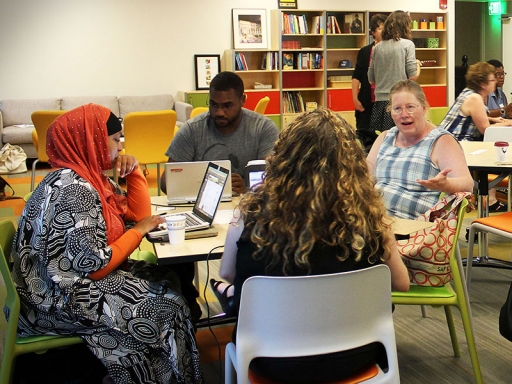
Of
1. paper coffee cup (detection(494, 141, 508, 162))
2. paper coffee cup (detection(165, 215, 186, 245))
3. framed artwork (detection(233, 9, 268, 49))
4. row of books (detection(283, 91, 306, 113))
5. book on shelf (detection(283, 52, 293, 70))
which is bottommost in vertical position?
paper coffee cup (detection(165, 215, 186, 245))

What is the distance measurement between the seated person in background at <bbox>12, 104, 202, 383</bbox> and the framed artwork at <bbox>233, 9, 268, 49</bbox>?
7.75 metres

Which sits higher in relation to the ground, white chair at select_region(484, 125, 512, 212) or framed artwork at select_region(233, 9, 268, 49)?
framed artwork at select_region(233, 9, 268, 49)

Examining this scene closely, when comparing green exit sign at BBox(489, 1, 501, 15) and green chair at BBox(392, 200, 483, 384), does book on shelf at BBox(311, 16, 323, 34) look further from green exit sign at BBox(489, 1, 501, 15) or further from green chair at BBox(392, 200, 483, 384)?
green chair at BBox(392, 200, 483, 384)

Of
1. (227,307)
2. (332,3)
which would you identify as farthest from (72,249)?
(332,3)

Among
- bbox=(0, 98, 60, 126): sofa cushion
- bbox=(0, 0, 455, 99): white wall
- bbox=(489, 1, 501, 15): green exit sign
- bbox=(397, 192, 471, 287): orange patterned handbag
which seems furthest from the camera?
bbox=(489, 1, 501, 15): green exit sign

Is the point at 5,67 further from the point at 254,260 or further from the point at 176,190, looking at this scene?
the point at 254,260

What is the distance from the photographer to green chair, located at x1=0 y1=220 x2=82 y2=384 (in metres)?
2.10

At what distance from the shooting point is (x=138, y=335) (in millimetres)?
2209

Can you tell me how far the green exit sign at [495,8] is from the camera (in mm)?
12219

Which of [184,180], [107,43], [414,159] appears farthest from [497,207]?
[107,43]

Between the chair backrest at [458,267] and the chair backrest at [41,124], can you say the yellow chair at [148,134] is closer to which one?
the chair backrest at [41,124]

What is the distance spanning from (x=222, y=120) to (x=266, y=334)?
2.02 metres

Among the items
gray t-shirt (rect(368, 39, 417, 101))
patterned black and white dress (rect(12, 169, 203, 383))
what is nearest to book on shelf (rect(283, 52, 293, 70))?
gray t-shirt (rect(368, 39, 417, 101))

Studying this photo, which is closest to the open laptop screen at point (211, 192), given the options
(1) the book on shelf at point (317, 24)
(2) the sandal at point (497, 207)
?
(2) the sandal at point (497, 207)
